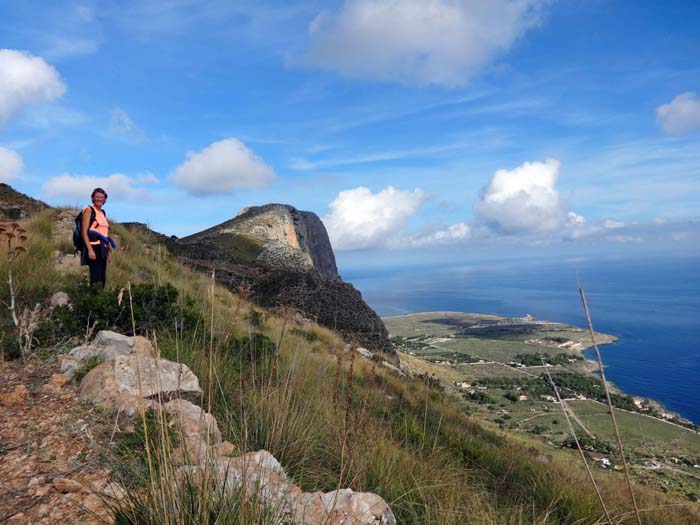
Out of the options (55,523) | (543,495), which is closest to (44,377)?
(55,523)

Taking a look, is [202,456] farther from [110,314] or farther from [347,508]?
[110,314]

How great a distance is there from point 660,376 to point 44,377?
68850 mm

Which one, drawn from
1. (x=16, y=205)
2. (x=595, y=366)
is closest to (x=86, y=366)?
(x=16, y=205)

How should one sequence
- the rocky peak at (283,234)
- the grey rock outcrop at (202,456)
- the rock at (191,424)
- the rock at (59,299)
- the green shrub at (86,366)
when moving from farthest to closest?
the rocky peak at (283,234) < the rock at (59,299) < the green shrub at (86,366) < the rock at (191,424) < the grey rock outcrop at (202,456)

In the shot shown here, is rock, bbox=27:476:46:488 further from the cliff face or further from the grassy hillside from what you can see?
the cliff face

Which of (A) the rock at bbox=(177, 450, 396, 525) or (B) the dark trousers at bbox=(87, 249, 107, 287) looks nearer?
(A) the rock at bbox=(177, 450, 396, 525)

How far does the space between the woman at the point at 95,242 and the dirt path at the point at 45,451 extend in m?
2.56

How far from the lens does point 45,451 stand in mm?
2559

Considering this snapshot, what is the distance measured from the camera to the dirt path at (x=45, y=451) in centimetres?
199

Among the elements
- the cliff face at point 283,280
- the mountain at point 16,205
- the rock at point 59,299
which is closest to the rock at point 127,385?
the rock at point 59,299

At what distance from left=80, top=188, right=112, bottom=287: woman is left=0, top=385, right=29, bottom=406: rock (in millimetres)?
3000

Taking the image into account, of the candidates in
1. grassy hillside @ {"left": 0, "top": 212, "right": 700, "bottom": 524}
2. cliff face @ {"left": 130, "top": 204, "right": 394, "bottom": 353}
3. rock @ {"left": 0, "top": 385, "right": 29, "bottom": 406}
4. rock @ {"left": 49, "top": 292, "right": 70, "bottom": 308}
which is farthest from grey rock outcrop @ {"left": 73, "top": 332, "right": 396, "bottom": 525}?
cliff face @ {"left": 130, "top": 204, "right": 394, "bottom": 353}

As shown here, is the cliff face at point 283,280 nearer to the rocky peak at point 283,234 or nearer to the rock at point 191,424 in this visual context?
the rocky peak at point 283,234

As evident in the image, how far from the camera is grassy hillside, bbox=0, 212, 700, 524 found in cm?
277
